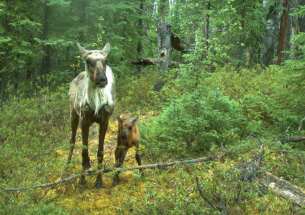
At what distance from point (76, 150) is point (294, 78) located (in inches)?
266

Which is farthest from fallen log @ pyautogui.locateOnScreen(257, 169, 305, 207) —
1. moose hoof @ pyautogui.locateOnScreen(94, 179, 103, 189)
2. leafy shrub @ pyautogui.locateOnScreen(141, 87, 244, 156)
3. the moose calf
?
moose hoof @ pyautogui.locateOnScreen(94, 179, 103, 189)

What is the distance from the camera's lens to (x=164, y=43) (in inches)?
532

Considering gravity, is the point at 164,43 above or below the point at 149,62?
above

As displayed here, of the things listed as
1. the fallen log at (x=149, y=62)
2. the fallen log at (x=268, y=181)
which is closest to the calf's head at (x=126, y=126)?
A: the fallen log at (x=268, y=181)

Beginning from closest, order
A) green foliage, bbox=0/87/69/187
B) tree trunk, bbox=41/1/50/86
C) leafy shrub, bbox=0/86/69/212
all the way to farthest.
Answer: leafy shrub, bbox=0/86/69/212 → green foliage, bbox=0/87/69/187 → tree trunk, bbox=41/1/50/86

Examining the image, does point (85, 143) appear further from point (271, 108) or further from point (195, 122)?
point (271, 108)

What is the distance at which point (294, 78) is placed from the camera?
624 cm

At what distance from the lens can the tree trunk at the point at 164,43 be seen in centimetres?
1343

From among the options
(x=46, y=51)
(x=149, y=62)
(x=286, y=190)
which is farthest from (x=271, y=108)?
(x=46, y=51)

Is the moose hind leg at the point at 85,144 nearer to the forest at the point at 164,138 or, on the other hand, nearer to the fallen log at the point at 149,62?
the forest at the point at 164,138

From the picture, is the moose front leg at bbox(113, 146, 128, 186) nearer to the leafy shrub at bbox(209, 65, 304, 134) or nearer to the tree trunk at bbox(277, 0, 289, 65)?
the leafy shrub at bbox(209, 65, 304, 134)

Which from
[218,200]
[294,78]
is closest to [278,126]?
[294,78]

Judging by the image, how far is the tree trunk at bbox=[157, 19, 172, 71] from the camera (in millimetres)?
13429

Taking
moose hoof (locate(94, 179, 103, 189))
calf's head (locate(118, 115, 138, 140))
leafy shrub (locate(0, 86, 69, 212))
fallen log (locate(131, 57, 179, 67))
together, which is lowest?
moose hoof (locate(94, 179, 103, 189))
